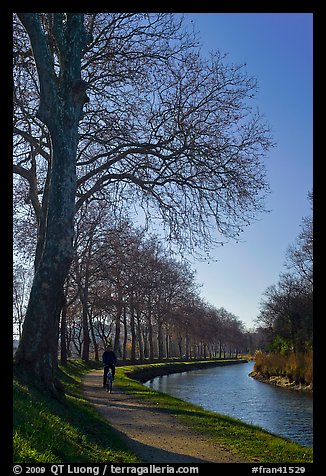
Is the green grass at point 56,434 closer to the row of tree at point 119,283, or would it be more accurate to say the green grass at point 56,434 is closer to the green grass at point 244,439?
the green grass at point 244,439

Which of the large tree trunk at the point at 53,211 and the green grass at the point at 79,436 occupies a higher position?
the large tree trunk at the point at 53,211

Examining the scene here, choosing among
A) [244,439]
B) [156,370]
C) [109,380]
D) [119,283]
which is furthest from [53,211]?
A: [156,370]

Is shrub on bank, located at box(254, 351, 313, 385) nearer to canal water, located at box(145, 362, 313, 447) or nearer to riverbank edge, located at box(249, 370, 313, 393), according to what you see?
riverbank edge, located at box(249, 370, 313, 393)

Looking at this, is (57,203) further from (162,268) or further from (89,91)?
(162,268)

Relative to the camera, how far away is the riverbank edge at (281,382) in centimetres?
3328

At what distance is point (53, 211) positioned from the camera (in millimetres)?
11984

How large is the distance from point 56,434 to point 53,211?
17.5 ft

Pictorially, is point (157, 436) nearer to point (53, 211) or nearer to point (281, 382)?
point (53, 211)

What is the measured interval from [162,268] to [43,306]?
24.8 meters

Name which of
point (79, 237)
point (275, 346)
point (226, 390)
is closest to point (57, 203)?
point (79, 237)

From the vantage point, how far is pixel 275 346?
45031mm

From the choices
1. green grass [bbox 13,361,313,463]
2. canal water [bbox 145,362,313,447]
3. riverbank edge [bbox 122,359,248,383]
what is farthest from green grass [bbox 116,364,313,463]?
riverbank edge [bbox 122,359,248,383]

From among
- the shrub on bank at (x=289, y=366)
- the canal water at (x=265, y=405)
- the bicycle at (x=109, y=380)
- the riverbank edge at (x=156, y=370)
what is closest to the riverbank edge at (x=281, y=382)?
the shrub on bank at (x=289, y=366)

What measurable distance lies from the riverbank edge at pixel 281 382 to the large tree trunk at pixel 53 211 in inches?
958
